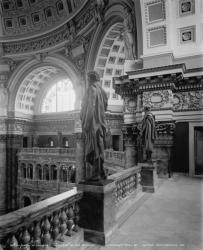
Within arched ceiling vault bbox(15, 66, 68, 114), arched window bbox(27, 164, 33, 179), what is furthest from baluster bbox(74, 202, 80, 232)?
arched window bbox(27, 164, 33, 179)

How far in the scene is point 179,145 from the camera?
10492mm

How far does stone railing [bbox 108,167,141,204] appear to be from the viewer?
5.43 meters

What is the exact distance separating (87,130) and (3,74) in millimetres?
20206

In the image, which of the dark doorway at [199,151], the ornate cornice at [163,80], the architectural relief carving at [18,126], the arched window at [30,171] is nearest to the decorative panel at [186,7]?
the ornate cornice at [163,80]

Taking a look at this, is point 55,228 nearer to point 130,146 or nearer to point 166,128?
point 166,128

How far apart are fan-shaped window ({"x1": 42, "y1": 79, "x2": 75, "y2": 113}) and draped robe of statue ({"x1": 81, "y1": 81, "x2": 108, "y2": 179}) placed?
749 inches

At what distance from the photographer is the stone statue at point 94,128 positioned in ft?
13.7

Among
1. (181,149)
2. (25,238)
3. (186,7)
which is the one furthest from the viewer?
(181,149)

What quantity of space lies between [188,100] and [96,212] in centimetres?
792

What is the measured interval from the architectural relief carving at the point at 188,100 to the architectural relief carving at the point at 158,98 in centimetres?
91

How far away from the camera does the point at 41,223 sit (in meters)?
3.23

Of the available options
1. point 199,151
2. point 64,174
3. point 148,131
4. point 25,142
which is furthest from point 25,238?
point 25,142

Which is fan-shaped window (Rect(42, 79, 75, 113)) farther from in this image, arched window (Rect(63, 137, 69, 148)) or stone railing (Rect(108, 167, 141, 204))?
stone railing (Rect(108, 167, 141, 204))

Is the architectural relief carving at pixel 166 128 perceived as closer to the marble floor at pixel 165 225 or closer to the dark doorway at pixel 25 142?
the marble floor at pixel 165 225
